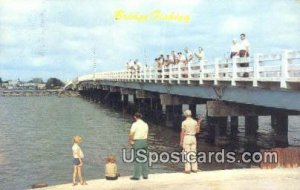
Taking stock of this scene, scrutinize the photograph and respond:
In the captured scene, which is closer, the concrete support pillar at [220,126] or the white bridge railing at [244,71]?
the white bridge railing at [244,71]

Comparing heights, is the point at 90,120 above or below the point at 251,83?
below

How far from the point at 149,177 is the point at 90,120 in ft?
95.8

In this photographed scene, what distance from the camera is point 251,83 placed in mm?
18281

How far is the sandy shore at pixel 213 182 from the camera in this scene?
407 inches

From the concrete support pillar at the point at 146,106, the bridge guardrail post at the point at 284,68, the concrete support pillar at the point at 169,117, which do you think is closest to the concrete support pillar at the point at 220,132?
the bridge guardrail post at the point at 284,68

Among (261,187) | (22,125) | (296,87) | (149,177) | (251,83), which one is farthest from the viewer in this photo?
(22,125)

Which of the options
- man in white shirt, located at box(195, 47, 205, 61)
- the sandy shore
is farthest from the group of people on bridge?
the sandy shore

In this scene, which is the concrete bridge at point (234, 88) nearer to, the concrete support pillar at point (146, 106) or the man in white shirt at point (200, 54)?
the man in white shirt at point (200, 54)

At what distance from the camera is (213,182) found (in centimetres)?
1064

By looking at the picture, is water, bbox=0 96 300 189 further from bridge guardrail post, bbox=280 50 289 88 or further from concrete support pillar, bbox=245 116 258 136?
bridge guardrail post, bbox=280 50 289 88

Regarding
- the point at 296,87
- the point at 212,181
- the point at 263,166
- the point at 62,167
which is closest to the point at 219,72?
the point at 296,87

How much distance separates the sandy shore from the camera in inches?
407

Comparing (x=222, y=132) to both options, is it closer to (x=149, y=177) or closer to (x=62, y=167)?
(x=62, y=167)

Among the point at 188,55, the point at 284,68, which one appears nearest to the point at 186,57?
the point at 188,55
